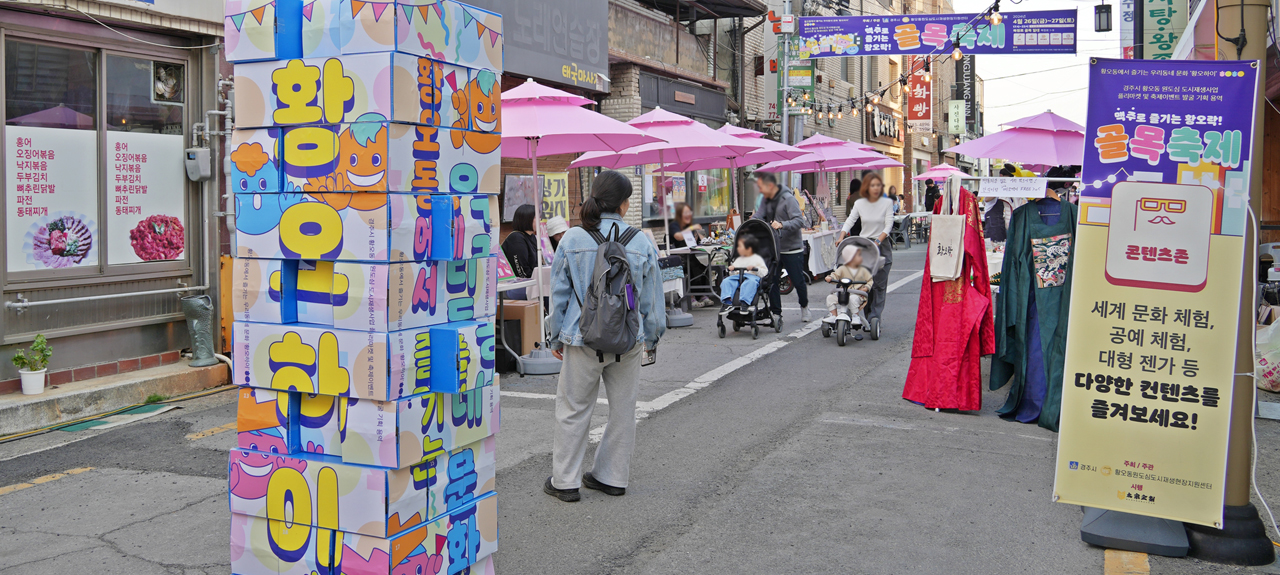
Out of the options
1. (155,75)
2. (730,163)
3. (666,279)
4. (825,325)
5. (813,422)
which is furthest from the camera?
(730,163)

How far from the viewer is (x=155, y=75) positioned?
8430 millimetres

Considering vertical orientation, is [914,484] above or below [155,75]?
below

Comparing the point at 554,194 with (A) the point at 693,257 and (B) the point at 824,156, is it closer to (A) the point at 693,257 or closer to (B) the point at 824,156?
(A) the point at 693,257

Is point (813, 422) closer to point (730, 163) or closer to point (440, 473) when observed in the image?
point (440, 473)

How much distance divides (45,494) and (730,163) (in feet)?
40.8

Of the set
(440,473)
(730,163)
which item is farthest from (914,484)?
(730,163)

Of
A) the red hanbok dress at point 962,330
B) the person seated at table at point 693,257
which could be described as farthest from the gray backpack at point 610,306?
the person seated at table at point 693,257

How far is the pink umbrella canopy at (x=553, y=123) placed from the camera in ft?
29.2

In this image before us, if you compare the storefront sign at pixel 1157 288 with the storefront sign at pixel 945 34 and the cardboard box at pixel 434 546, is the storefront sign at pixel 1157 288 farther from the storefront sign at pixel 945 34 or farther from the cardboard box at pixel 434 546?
the storefront sign at pixel 945 34

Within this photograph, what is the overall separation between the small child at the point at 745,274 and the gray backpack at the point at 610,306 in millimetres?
5868

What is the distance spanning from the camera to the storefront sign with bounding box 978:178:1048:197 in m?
5.58

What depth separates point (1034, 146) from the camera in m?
9.21

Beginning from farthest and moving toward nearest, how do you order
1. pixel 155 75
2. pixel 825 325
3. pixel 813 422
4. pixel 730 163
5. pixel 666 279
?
pixel 730 163, pixel 666 279, pixel 825 325, pixel 155 75, pixel 813 422

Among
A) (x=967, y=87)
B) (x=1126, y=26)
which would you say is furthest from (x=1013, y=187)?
(x=967, y=87)
